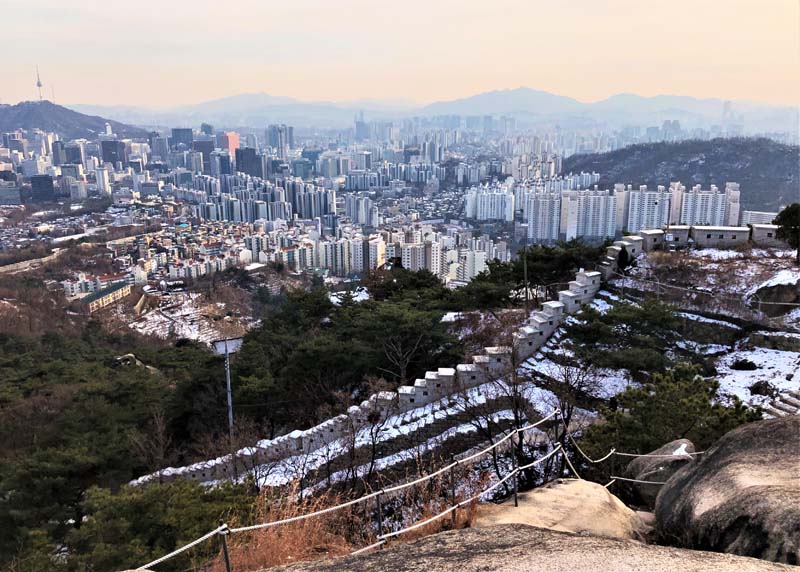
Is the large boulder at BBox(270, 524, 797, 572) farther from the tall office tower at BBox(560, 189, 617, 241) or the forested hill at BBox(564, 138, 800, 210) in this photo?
the tall office tower at BBox(560, 189, 617, 241)

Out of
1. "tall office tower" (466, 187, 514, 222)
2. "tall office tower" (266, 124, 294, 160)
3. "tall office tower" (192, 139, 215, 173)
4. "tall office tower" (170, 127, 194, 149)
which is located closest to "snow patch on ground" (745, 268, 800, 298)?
"tall office tower" (466, 187, 514, 222)

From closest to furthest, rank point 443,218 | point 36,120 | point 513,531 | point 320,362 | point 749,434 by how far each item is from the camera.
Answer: point 513,531 < point 749,434 < point 320,362 < point 443,218 < point 36,120

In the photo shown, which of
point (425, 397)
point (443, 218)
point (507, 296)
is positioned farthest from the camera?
point (443, 218)

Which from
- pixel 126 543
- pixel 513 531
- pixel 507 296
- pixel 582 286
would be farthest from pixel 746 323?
pixel 126 543

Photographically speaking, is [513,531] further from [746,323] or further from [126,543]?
[746,323]

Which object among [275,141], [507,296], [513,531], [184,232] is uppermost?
[275,141]

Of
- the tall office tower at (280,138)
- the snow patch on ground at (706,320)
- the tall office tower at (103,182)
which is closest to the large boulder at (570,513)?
the snow patch on ground at (706,320)

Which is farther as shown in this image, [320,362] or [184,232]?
[184,232]

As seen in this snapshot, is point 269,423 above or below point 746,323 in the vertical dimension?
below
